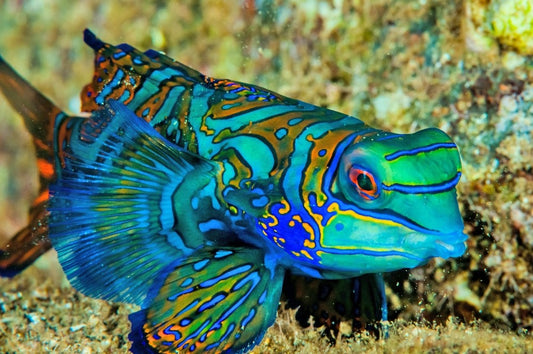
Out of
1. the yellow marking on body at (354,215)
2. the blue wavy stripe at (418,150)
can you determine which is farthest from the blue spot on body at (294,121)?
the blue wavy stripe at (418,150)

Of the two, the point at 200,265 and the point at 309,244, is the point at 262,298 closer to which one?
the point at 200,265

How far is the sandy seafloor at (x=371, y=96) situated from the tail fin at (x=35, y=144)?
393mm

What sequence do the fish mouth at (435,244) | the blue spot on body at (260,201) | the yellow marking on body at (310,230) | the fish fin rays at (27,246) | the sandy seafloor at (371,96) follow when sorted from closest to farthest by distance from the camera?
the fish mouth at (435,244) < the yellow marking on body at (310,230) < the blue spot on body at (260,201) < the sandy seafloor at (371,96) < the fish fin rays at (27,246)

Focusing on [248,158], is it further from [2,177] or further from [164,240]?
[2,177]

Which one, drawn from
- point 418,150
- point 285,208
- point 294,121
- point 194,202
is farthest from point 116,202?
point 418,150

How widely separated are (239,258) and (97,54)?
203 cm

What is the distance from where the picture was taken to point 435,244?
2.30 m

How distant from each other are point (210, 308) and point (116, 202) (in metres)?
0.89

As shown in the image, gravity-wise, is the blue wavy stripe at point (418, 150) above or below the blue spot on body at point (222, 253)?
above

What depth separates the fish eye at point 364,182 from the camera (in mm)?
2318

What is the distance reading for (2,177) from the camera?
6.23 m

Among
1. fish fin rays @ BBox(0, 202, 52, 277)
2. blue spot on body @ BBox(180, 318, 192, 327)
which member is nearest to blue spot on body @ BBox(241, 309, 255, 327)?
blue spot on body @ BBox(180, 318, 192, 327)

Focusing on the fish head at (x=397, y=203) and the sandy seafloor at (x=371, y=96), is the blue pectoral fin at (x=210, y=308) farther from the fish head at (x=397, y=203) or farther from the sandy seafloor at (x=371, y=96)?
the fish head at (x=397, y=203)

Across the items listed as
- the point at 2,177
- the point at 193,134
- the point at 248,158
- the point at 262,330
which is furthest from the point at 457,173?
the point at 2,177
